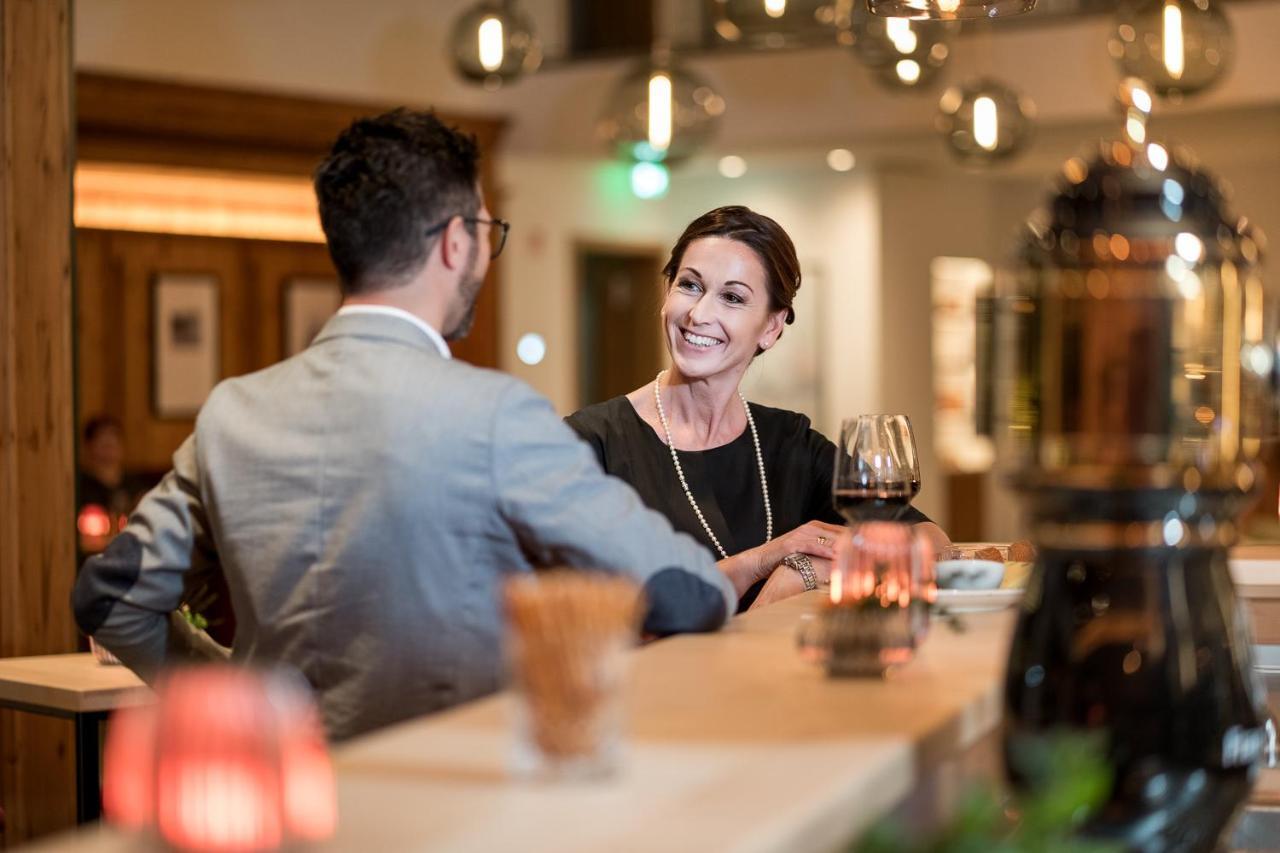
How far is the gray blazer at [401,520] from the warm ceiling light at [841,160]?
338 inches

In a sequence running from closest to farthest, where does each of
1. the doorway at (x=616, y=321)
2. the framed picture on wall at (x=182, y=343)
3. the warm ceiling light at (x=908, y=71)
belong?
the warm ceiling light at (x=908, y=71) < the framed picture on wall at (x=182, y=343) < the doorway at (x=616, y=321)

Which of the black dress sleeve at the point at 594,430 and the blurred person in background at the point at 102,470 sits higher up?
the black dress sleeve at the point at 594,430

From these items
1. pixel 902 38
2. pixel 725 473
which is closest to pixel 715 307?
pixel 725 473

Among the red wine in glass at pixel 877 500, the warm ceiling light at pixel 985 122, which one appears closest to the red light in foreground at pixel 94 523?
the warm ceiling light at pixel 985 122

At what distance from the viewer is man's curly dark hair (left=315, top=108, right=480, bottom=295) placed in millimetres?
2344

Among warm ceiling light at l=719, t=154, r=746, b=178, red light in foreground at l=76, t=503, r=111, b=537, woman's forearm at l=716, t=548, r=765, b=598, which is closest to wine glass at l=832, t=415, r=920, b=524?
woman's forearm at l=716, t=548, r=765, b=598

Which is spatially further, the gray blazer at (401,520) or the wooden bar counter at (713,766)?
the gray blazer at (401,520)

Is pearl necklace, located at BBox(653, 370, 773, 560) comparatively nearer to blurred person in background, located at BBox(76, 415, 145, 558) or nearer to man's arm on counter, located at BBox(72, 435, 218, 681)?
man's arm on counter, located at BBox(72, 435, 218, 681)

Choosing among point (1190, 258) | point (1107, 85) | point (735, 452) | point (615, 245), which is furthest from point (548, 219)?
point (1190, 258)

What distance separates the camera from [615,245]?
467 inches

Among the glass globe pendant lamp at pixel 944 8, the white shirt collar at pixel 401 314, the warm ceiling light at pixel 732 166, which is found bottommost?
the white shirt collar at pixel 401 314

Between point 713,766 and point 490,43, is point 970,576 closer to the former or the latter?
point 713,766

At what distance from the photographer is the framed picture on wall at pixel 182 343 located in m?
9.85

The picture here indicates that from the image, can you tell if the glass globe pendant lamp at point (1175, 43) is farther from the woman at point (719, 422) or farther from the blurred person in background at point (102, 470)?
the blurred person in background at point (102, 470)
